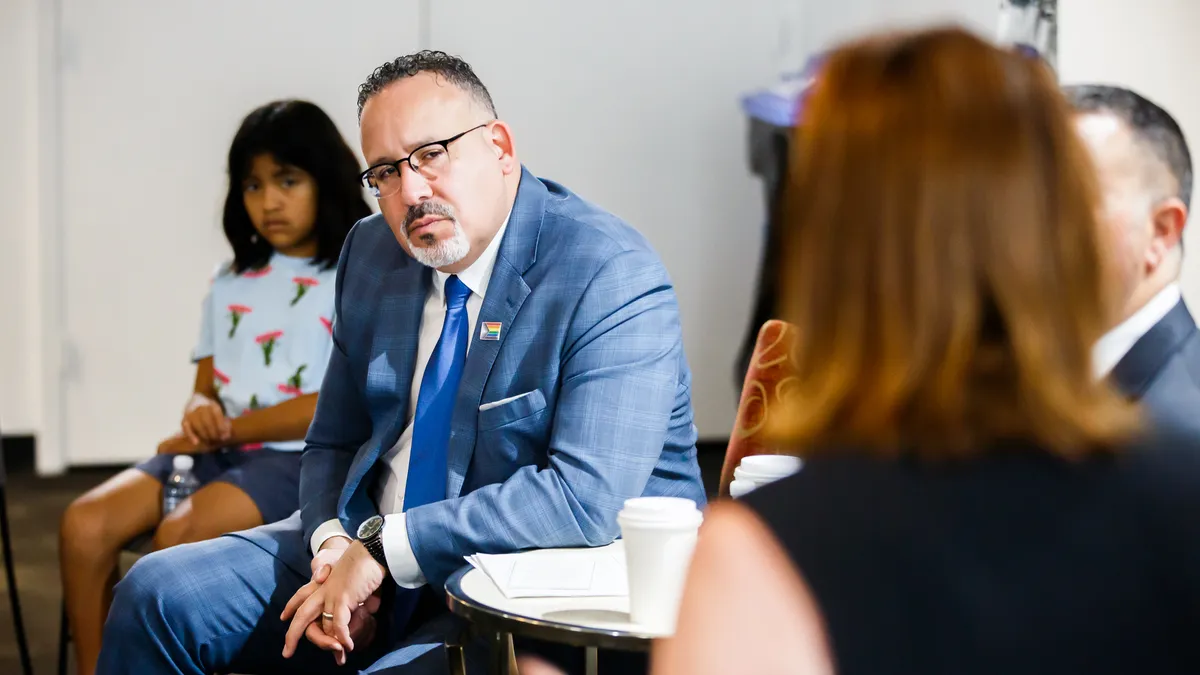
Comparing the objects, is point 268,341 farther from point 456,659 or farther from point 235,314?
point 456,659

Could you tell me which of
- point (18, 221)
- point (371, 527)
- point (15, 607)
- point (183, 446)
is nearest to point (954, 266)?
point (371, 527)

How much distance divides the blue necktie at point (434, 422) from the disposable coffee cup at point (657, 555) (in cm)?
69

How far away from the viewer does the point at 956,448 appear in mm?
806

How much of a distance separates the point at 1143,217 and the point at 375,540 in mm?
1233

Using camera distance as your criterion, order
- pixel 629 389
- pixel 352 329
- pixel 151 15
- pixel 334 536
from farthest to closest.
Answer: pixel 151 15, pixel 352 329, pixel 334 536, pixel 629 389

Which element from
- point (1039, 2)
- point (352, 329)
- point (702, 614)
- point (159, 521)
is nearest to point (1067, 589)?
point (702, 614)

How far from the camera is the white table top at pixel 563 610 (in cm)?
139

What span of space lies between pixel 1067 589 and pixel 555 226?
4.65 ft

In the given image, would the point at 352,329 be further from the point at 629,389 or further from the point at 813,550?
the point at 813,550

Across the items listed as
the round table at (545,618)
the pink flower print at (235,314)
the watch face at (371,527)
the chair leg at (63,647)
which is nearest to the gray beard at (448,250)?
the watch face at (371,527)

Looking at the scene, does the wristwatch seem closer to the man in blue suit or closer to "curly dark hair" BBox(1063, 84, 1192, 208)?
the man in blue suit

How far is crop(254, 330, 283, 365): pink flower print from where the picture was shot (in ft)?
10.2

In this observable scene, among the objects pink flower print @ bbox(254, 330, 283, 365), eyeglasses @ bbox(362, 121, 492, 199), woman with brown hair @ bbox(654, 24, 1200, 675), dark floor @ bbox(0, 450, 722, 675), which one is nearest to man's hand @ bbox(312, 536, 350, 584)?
eyeglasses @ bbox(362, 121, 492, 199)

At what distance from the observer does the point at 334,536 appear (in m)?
2.08
